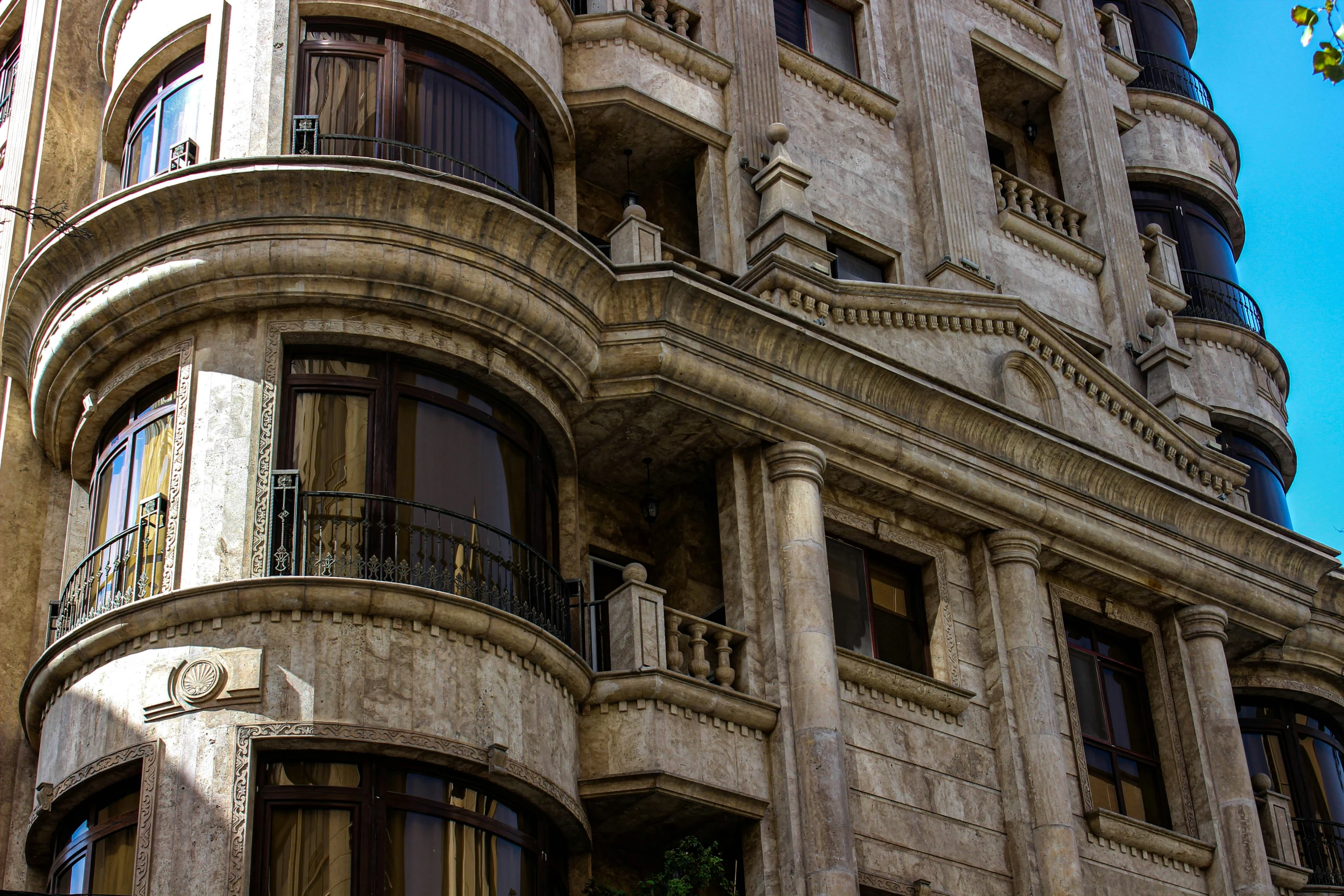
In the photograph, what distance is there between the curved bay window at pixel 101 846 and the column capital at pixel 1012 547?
37.9ft

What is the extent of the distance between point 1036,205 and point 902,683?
36.8ft

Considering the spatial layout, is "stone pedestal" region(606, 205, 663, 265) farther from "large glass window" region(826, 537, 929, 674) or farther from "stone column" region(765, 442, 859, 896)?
"large glass window" region(826, 537, 929, 674)

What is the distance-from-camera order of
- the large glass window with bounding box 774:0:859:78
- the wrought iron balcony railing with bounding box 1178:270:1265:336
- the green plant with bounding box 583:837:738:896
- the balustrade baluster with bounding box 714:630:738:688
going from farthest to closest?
the wrought iron balcony railing with bounding box 1178:270:1265:336, the large glass window with bounding box 774:0:859:78, the balustrade baluster with bounding box 714:630:738:688, the green plant with bounding box 583:837:738:896

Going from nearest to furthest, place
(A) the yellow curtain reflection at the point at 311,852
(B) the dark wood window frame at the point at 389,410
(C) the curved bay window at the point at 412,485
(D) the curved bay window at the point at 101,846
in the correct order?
(A) the yellow curtain reflection at the point at 311,852 → (D) the curved bay window at the point at 101,846 → (C) the curved bay window at the point at 412,485 → (B) the dark wood window frame at the point at 389,410

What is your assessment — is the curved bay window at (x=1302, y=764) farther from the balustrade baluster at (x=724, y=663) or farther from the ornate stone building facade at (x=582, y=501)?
the balustrade baluster at (x=724, y=663)

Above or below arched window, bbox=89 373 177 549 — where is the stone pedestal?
above

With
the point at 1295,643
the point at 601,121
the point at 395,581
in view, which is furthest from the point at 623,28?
the point at 1295,643

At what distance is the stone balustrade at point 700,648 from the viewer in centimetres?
2030

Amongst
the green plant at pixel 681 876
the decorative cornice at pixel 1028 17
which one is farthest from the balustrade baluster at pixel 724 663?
the decorative cornice at pixel 1028 17

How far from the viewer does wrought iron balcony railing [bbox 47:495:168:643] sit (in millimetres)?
18344

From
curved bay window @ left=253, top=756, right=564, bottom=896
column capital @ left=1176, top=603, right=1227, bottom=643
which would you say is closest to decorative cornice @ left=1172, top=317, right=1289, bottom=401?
column capital @ left=1176, top=603, right=1227, bottom=643

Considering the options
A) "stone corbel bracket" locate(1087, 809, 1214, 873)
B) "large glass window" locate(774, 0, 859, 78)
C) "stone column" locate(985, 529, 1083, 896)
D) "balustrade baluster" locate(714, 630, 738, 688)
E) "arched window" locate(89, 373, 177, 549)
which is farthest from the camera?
"large glass window" locate(774, 0, 859, 78)

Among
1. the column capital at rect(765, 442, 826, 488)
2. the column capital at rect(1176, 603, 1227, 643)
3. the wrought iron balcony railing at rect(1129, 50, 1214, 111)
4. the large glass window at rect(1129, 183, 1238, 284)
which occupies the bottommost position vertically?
the column capital at rect(1176, 603, 1227, 643)

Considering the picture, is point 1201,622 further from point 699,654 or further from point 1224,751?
point 699,654
